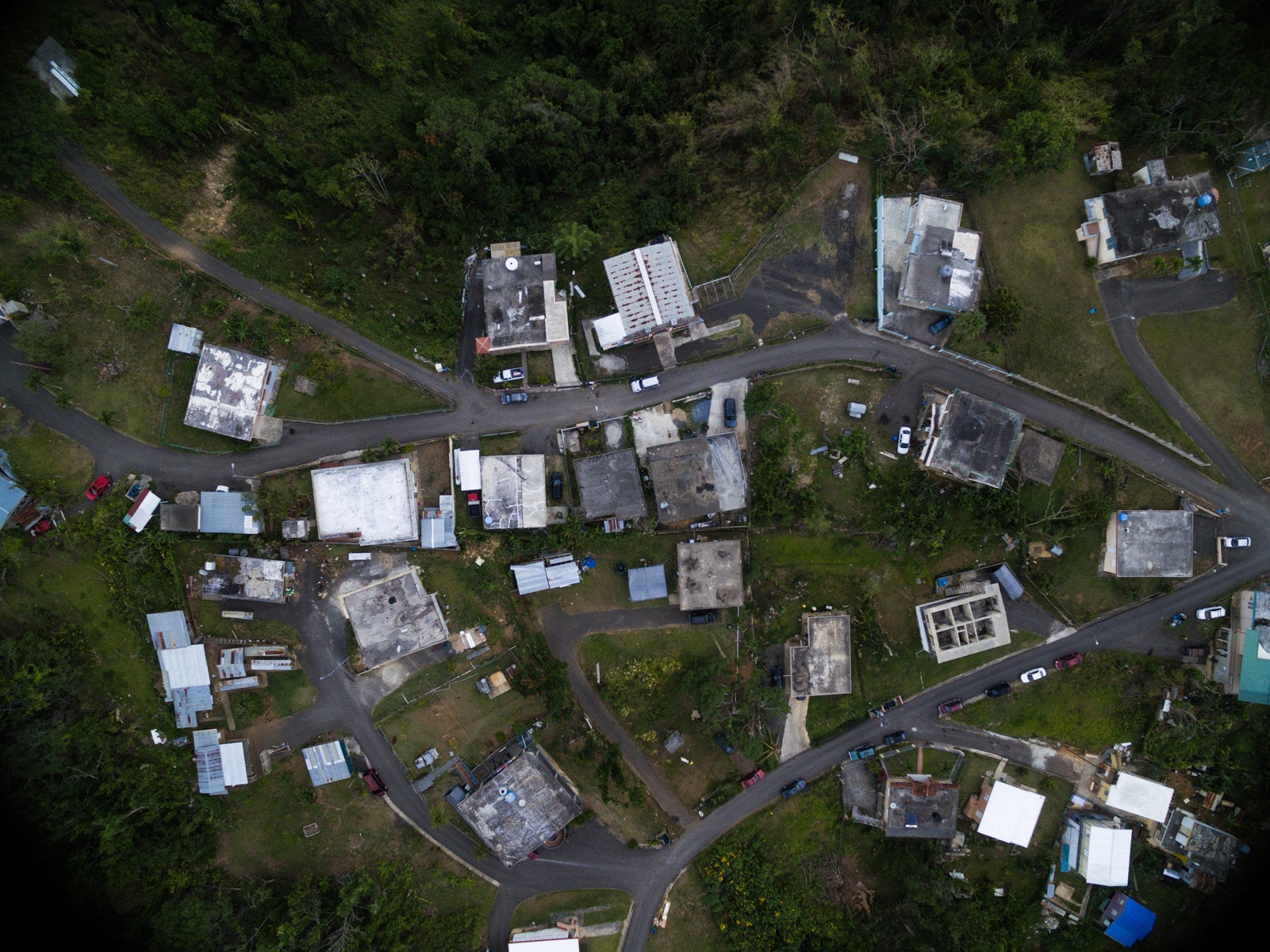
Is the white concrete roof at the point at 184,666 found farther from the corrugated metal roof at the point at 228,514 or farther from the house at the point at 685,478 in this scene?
the house at the point at 685,478

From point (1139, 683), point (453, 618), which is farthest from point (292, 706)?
point (1139, 683)

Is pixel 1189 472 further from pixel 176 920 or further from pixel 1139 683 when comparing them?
pixel 176 920

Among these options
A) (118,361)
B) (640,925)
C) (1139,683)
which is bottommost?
(640,925)

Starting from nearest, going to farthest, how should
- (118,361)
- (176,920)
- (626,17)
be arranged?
(176,920)
(118,361)
(626,17)

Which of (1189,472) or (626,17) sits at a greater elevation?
(626,17)

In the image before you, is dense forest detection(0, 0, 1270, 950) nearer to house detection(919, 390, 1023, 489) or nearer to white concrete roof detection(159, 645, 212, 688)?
white concrete roof detection(159, 645, 212, 688)

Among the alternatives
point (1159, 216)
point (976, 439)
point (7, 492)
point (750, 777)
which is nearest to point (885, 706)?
point (750, 777)
